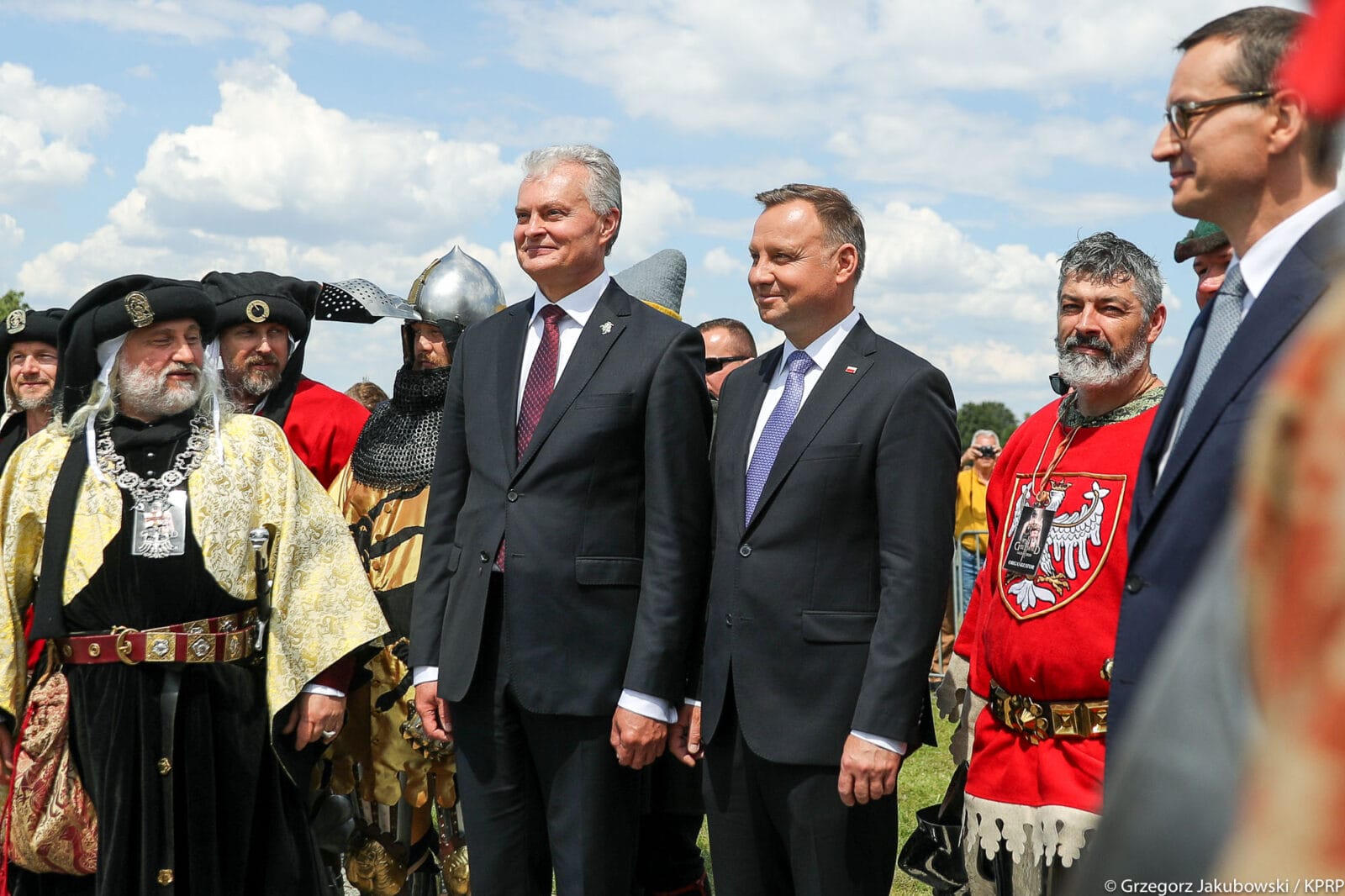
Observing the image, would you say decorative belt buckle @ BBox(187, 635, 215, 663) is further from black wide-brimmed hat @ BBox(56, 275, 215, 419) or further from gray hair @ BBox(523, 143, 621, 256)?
gray hair @ BBox(523, 143, 621, 256)

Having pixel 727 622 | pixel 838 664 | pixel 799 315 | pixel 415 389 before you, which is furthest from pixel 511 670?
pixel 415 389

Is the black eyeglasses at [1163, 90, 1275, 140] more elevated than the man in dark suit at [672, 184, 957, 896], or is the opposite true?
the black eyeglasses at [1163, 90, 1275, 140]

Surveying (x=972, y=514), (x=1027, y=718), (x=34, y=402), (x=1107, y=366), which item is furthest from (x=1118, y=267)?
(x=972, y=514)

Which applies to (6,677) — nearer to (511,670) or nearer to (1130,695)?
(511,670)

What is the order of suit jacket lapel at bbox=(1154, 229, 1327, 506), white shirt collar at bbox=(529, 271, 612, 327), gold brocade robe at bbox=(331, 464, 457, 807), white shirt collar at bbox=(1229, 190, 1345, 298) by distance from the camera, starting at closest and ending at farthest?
suit jacket lapel at bbox=(1154, 229, 1327, 506)
white shirt collar at bbox=(1229, 190, 1345, 298)
white shirt collar at bbox=(529, 271, 612, 327)
gold brocade robe at bbox=(331, 464, 457, 807)

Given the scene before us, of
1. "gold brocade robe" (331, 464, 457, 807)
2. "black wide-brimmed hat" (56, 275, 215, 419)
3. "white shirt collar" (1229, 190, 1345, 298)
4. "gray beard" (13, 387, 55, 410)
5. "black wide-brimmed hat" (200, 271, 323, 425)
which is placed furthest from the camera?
"gray beard" (13, 387, 55, 410)

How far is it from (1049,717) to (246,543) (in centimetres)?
243

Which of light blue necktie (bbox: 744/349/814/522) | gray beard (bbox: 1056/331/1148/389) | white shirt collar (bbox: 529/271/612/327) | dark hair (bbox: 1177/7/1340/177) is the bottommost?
light blue necktie (bbox: 744/349/814/522)

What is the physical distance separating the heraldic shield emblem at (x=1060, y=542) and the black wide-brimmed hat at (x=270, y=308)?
300 cm

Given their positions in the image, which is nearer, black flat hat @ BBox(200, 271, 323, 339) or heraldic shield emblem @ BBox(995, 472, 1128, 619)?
heraldic shield emblem @ BBox(995, 472, 1128, 619)

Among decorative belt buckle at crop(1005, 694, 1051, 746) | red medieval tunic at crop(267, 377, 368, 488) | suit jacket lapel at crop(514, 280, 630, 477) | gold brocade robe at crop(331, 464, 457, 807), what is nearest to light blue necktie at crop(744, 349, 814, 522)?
suit jacket lapel at crop(514, 280, 630, 477)

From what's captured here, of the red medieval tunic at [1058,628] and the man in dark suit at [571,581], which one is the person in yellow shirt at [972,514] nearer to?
the red medieval tunic at [1058,628]

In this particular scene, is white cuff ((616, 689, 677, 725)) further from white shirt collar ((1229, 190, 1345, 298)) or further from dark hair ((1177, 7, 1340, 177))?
dark hair ((1177, 7, 1340, 177))

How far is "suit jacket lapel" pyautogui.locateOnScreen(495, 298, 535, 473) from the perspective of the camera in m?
3.45
